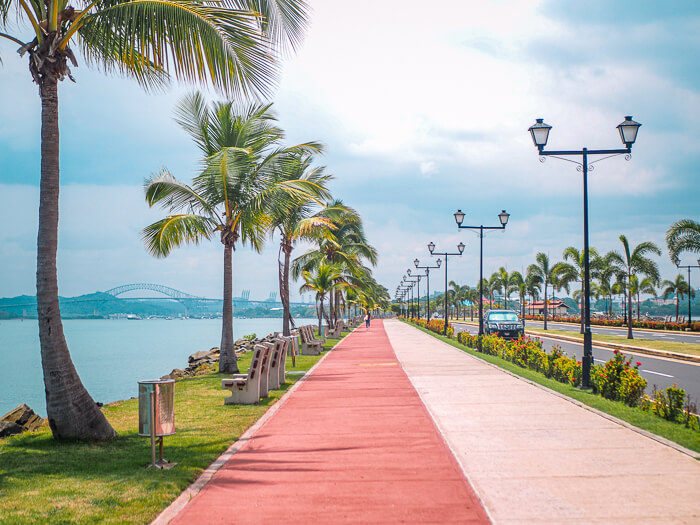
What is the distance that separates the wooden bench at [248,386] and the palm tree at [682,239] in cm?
2756

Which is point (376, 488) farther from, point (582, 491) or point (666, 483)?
point (666, 483)

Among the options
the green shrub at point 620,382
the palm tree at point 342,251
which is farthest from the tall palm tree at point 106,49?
the palm tree at point 342,251

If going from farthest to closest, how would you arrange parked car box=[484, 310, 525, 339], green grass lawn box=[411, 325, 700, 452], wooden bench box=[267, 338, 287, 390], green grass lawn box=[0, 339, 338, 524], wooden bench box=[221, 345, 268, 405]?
parked car box=[484, 310, 525, 339]
wooden bench box=[267, 338, 287, 390]
wooden bench box=[221, 345, 268, 405]
green grass lawn box=[411, 325, 700, 452]
green grass lawn box=[0, 339, 338, 524]

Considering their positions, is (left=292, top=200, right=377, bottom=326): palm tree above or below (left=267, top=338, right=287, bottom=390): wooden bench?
above

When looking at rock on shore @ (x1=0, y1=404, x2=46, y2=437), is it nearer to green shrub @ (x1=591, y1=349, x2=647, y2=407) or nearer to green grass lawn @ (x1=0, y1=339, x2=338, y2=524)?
green grass lawn @ (x1=0, y1=339, x2=338, y2=524)

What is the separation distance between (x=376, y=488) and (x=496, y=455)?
185cm

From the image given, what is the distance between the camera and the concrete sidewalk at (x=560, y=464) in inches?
187

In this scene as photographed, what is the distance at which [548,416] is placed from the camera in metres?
8.98

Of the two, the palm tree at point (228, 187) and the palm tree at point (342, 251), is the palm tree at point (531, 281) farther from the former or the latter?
the palm tree at point (228, 187)

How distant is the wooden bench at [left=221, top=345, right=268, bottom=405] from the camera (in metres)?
10.7

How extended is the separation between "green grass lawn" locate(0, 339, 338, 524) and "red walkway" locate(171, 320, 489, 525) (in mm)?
383

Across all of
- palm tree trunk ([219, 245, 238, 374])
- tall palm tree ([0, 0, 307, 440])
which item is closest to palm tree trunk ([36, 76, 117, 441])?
tall palm tree ([0, 0, 307, 440])

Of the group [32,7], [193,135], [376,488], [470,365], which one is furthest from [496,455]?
[193,135]

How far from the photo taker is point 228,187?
54.0 ft
